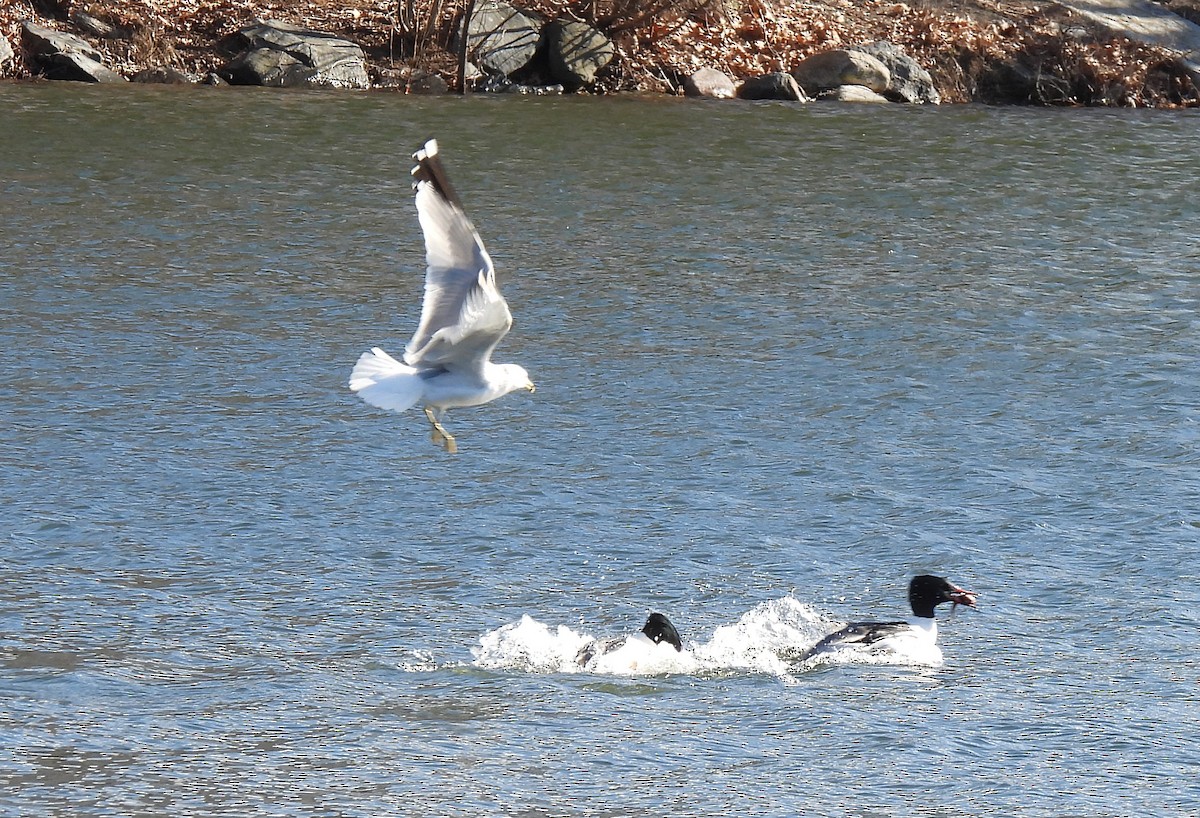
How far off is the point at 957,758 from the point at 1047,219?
12371 mm

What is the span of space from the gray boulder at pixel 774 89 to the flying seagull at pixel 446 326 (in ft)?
59.8

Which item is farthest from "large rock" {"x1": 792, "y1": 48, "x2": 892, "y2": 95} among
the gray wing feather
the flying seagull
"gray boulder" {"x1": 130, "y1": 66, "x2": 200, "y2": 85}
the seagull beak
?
the gray wing feather

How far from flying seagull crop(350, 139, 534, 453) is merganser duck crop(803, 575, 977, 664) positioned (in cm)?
209

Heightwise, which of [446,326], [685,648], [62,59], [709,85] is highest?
[709,85]

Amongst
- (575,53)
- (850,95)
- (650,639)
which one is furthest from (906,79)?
(650,639)

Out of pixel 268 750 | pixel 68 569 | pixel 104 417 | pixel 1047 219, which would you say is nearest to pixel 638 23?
pixel 1047 219

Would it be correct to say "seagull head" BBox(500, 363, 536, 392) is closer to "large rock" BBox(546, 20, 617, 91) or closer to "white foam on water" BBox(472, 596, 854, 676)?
"white foam on water" BBox(472, 596, 854, 676)

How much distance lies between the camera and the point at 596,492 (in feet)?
34.2

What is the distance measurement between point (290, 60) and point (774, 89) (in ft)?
24.0

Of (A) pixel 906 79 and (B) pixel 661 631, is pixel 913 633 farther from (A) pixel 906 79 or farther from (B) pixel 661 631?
(A) pixel 906 79

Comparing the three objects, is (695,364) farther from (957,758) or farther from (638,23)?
(638,23)

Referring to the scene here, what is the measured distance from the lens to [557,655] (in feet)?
27.2

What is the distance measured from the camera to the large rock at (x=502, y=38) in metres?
25.5

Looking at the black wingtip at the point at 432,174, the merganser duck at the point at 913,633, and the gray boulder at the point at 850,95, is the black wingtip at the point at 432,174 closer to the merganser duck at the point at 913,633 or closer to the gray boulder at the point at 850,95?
the merganser duck at the point at 913,633
